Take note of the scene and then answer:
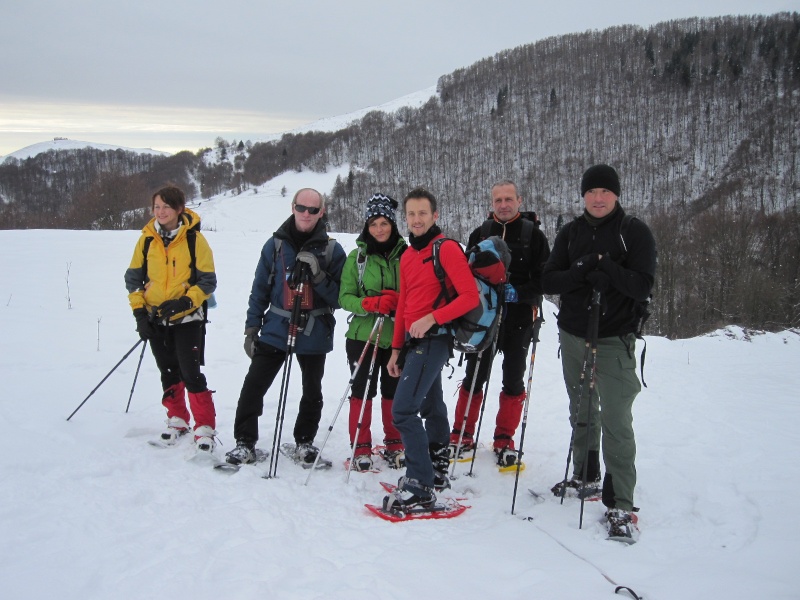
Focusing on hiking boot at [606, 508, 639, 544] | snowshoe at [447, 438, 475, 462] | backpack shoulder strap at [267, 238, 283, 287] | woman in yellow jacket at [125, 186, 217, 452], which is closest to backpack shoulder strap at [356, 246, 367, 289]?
backpack shoulder strap at [267, 238, 283, 287]

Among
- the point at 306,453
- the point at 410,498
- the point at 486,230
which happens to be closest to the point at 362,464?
the point at 306,453

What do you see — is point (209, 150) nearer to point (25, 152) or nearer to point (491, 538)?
point (25, 152)

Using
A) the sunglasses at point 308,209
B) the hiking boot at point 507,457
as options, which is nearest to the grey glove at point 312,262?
the sunglasses at point 308,209

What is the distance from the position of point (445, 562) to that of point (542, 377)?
615 centimetres

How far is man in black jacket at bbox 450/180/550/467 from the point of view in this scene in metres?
4.59

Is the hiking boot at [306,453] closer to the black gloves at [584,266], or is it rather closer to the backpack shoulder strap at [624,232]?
the black gloves at [584,266]

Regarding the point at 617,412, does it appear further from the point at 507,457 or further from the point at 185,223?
the point at 185,223

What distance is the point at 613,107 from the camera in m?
111

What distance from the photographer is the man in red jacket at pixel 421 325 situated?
3.69 m

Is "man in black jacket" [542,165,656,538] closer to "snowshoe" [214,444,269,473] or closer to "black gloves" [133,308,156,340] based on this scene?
"snowshoe" [214,444,269,473]

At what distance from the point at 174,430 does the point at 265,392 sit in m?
0.99

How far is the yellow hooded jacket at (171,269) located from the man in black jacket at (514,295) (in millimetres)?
2446

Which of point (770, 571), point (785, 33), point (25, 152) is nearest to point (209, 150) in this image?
point (25, 152)

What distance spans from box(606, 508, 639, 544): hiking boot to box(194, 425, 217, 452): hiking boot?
10.8 feet
